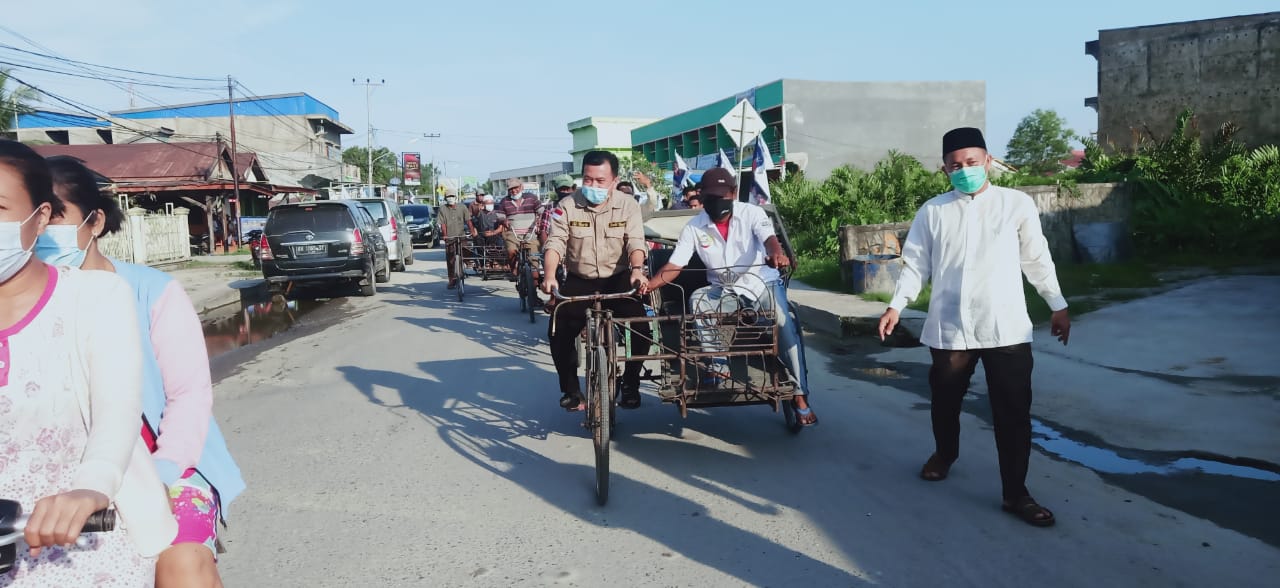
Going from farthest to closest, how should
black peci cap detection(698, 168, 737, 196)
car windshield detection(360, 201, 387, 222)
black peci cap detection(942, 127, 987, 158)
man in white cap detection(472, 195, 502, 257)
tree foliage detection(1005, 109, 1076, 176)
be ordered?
1. tree foliage detection(1005, 109, 1076, 176)
2. car windshield detection(360, 201, 387, 222)
3. man in white cap detection(472, 195, 502, 257)
4. black peci cap detection(698, 168, 737, 196)
5. black peci cap detection(942, 127, 987, 158)

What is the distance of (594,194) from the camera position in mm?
6367

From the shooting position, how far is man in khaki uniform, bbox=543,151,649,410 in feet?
21.0

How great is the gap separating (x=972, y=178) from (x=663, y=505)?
2.34 metres

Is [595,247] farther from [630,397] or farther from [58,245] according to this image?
[58,245]

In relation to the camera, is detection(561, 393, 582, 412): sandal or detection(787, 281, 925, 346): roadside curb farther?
detection(787, 281, 925, 346): roadside curb

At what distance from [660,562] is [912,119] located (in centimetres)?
4501

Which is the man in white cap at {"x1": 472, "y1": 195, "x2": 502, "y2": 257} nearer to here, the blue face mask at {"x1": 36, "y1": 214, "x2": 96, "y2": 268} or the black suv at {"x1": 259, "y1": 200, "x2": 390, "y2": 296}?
the black suv at {"x1": 259, "y1": 200, "x2": 390, "y2": 296}

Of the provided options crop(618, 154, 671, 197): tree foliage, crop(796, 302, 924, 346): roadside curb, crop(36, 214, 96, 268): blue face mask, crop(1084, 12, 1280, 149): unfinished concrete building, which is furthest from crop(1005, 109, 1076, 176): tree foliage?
crop(36, 214, 96, 268): blue face mask

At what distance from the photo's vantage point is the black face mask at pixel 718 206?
6121 mm

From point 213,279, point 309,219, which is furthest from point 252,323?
point 213,279

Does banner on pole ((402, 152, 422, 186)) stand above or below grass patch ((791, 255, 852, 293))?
above

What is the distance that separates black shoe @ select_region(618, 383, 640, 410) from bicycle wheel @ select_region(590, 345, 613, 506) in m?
1.20

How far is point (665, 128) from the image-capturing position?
6012 cm

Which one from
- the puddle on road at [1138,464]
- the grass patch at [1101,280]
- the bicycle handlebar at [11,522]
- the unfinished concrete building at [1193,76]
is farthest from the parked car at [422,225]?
the bicycle handlebar at [11,522]
